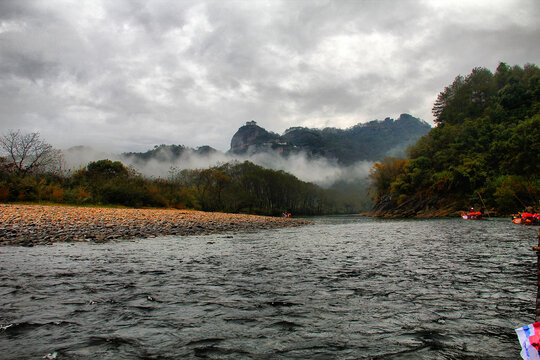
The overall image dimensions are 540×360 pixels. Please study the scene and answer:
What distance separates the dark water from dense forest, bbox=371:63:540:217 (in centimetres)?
5588

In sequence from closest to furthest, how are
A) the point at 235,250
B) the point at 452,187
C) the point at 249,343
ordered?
the point at 249,343 → the point at 235,250 → the point at 452,187

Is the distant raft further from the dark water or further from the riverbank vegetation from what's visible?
the riverbank vegetation

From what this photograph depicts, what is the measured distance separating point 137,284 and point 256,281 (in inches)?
109

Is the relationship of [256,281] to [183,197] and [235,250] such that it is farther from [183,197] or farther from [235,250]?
[183,197]

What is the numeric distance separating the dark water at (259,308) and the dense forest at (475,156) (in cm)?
5588

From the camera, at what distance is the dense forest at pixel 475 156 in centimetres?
6028

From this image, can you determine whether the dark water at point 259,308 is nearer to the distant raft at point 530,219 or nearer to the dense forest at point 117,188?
the distant raft at point 530,219

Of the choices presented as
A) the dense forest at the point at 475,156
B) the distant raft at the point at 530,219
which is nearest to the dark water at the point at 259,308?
the distant raft at the point at 530,219

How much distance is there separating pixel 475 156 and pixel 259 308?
86291 millimetres

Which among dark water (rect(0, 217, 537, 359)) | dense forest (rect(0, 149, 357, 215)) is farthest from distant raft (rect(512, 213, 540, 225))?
dense forest (rect(0, 149, 357, 215))

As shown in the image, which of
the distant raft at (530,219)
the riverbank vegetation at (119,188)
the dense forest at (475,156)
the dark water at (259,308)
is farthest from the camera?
the dense forest at (475,156)

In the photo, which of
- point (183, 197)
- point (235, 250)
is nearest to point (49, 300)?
point (235, 250)

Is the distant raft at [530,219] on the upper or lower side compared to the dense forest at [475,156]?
lower

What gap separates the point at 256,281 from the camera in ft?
23.9
